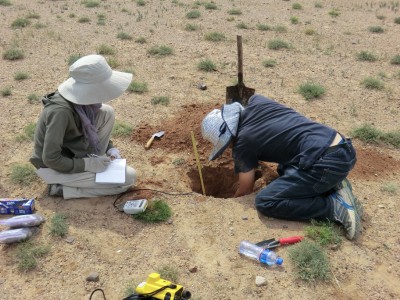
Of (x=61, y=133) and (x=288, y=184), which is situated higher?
(x=61, y=133)

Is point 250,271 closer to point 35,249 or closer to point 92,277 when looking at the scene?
point 92,277

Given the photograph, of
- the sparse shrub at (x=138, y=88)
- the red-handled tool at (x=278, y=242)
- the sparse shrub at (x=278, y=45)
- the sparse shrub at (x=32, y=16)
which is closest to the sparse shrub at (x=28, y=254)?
the red-handled tool at (x=278, y=242)

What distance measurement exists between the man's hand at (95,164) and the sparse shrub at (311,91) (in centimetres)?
355

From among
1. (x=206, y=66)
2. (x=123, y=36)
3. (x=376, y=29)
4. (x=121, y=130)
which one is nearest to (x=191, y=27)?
(x=123, y=36)

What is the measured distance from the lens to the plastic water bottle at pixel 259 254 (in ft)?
11.2

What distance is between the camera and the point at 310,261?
3.36m

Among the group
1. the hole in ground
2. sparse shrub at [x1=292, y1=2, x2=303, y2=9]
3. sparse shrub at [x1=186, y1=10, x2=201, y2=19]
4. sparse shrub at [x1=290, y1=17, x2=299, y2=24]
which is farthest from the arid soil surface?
sparse shrub at [x1=292, y1=2, x2=303, y2=9]

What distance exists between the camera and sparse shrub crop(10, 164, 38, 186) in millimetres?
4395

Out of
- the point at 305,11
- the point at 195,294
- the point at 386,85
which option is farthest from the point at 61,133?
the point at 305,11

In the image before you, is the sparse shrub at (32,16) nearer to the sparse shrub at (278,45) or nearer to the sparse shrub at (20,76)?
the sparse shrub at (20,76)

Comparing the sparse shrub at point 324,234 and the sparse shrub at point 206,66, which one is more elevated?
the sparse shrub at point 206,66

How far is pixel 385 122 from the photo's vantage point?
18.9 ft

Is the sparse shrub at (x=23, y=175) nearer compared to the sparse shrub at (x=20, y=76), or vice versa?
the sparse shrub at (x=23, y=175)

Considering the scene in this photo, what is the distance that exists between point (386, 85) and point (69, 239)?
5619 mm
